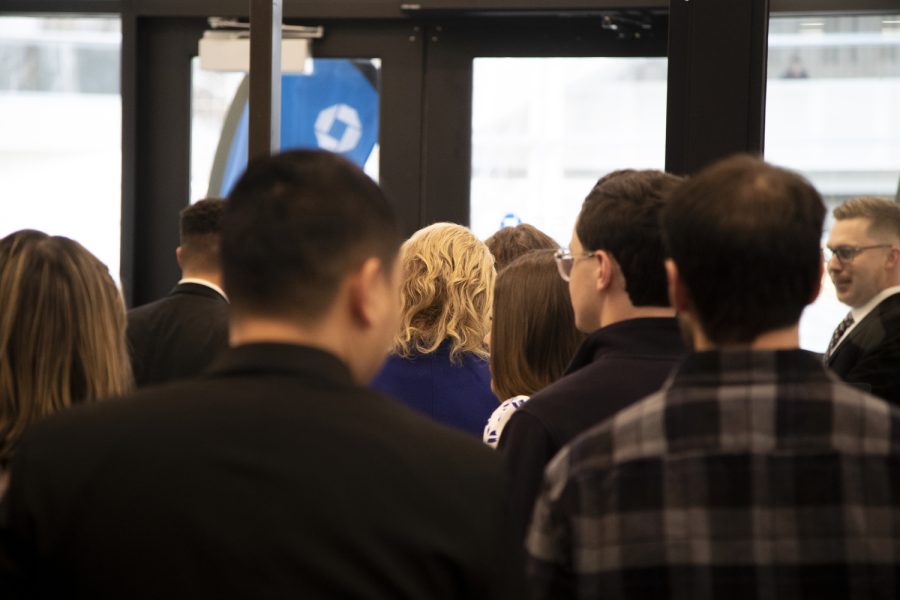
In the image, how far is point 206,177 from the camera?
4.76 meters

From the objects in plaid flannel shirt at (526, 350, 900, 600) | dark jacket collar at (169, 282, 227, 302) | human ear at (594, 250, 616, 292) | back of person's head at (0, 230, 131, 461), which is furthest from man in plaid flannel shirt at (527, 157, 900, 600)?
dark jacket collar at (169, 282, 227, 302)

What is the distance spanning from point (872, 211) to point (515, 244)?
3.74 ft

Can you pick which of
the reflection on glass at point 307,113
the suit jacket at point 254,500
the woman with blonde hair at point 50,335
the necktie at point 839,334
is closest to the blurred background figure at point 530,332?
the woman with blonde hair at point 50,335

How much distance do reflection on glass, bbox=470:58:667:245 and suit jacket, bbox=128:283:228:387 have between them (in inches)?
57.9

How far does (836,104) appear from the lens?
13.8 ft

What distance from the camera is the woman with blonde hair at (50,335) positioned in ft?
6.65

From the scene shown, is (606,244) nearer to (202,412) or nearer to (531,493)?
(531,493)

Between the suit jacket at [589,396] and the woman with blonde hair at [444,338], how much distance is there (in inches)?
38.9

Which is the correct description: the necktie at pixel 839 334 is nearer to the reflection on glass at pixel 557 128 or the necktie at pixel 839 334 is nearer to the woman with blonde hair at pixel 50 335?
the reflection on glass at pixel 557 128

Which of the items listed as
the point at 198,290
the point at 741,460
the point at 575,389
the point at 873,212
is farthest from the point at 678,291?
the point at 873,212

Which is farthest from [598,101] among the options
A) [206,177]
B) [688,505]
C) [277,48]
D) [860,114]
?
[688,505]

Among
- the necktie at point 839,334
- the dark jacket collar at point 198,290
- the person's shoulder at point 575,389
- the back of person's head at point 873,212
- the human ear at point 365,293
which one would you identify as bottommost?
the necktie at point 839,334

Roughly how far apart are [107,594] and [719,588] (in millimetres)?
664

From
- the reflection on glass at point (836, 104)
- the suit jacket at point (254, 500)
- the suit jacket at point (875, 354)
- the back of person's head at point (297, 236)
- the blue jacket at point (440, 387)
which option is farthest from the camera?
the reflection on glass at point (836, 104)
